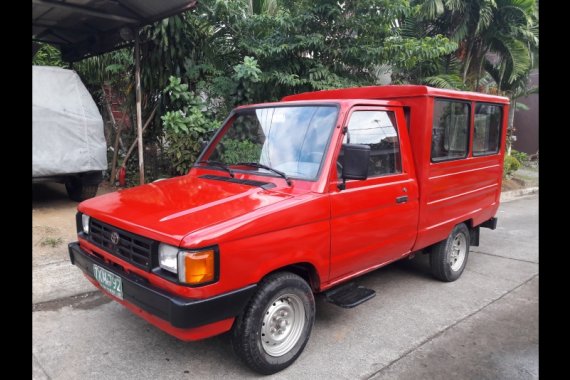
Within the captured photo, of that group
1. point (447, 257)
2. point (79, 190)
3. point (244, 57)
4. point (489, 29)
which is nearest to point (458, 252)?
point (447, 257)

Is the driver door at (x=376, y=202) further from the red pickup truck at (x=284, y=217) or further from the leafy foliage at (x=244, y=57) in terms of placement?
the leafy foliage at (x=244, y=57)

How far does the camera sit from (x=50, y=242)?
16.6 ft

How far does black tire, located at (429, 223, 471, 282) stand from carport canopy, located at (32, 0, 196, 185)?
4037 mm

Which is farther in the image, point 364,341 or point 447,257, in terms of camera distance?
point 447,257

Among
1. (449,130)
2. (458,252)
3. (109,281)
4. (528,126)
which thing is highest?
(528,126)

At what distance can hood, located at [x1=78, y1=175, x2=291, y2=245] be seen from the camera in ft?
8.52

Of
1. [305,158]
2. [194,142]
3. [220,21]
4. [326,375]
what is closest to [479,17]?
[220,21]

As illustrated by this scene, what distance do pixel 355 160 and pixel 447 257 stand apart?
238 centimetres

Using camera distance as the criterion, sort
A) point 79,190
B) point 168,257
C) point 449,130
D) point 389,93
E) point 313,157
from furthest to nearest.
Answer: point 79,190 < point 449,130 < point 389,93 < point 313,157 < point 168,257

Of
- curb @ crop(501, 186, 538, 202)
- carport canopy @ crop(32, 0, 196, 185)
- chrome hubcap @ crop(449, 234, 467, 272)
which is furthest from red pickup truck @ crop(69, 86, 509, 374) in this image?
curb @ crop(501, 186, 538, 202)

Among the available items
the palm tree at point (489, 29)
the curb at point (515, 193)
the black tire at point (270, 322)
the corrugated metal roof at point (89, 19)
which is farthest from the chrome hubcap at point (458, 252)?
the palm tree at point (489, 29)

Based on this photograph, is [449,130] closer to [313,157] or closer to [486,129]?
[486,129]

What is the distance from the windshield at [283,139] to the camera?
10.7 ft

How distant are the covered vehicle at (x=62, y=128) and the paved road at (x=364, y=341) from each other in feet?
4.30
